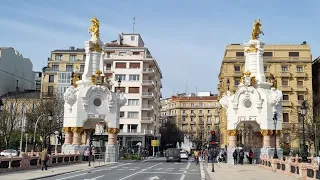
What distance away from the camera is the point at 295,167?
2567 centimetres

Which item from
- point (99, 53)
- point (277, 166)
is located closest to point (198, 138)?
point (99, 53)

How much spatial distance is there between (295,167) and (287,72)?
5472 centimetres

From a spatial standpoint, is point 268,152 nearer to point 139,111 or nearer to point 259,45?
point 259,45

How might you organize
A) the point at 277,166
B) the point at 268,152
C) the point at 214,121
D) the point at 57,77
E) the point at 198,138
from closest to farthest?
the point at 277,166 < the point at 268,152 < the point at 57,77 < the point at 198,138 < the point at 214,121

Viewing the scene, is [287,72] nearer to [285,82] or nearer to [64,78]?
[285,82]

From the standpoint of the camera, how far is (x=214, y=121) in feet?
435

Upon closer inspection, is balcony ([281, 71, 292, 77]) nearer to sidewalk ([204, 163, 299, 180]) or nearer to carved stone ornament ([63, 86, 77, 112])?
carved stone ornament ([63, 86, 77, 112])

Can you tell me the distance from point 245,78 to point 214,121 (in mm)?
89149

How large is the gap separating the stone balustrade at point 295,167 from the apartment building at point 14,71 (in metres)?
57.1

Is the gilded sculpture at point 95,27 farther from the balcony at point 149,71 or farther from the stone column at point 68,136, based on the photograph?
the balcony at point 149,71

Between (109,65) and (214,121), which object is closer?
(109,65)

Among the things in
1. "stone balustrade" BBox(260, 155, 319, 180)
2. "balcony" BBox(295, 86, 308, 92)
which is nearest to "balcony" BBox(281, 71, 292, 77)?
"balcony" BBox(295, 86, 308, 92)

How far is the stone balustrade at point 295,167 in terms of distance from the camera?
2069 centimetres

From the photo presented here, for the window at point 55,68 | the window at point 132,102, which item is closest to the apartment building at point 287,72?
the window at point 132,102
